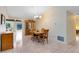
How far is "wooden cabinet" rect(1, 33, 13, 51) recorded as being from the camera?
2363 mm

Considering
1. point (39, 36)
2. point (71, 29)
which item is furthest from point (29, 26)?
point (71, 29)

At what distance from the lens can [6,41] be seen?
95.0 inches

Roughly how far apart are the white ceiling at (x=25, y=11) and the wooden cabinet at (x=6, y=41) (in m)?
0.53

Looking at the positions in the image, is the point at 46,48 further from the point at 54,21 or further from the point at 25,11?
the point at 25,11

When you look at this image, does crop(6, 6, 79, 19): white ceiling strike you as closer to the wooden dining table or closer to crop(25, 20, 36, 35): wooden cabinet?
crop(25, 20, 36, 35): wooden cabinet

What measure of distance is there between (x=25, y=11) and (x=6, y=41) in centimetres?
89

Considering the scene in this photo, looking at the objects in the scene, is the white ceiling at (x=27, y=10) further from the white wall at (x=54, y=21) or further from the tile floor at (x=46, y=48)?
Answer: the tile floor at (x=46, y=48)

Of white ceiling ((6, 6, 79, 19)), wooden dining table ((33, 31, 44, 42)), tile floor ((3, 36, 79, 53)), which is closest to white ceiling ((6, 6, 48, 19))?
white ceiling ((6, 6, 79, 19))

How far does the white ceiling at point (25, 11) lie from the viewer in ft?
7.64

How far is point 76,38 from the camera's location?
2.48 m
